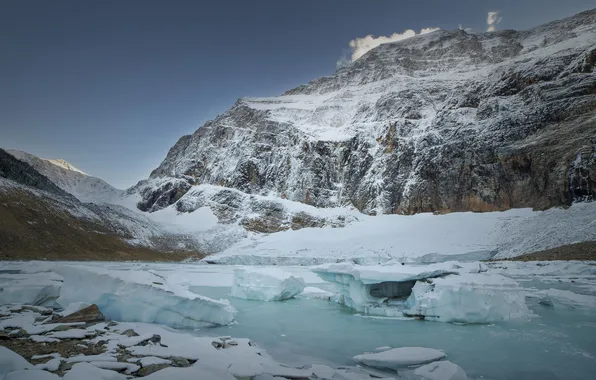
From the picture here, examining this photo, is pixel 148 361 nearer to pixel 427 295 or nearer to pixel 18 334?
pixel 18 334

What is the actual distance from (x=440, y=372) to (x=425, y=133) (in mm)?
58464

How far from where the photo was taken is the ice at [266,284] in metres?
16.7

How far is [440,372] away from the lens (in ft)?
17.9

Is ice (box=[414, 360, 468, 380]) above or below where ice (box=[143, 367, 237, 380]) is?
below

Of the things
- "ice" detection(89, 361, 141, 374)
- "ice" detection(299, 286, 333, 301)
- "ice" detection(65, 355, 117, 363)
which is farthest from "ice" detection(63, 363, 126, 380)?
"ice" detection(299, 286, 333, 301)

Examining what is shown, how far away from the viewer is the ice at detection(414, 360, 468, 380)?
17.2ft

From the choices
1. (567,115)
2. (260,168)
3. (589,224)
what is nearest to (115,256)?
(260,168)

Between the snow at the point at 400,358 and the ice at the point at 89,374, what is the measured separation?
175 inches

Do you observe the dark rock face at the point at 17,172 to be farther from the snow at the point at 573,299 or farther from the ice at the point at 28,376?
the snow at the point at 573,299

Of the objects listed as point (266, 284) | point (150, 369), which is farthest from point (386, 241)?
point (150, 369)

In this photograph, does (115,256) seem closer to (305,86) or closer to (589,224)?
(589,224)

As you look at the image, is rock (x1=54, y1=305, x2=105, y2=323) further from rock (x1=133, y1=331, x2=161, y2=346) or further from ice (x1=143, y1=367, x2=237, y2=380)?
ice (x1=143, y1=367, x2=237, y2=380)

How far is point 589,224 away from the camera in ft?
100

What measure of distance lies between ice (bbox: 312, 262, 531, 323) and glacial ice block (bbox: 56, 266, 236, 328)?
607 cm
